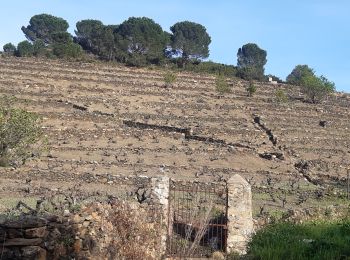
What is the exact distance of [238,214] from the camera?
13.2 m

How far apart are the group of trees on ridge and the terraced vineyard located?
37.1 feet

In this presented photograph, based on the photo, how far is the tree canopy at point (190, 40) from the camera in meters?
86.5

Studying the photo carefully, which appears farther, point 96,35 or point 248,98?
point 96,35

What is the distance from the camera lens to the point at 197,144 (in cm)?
3462

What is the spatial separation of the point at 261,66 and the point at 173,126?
60.3 metres

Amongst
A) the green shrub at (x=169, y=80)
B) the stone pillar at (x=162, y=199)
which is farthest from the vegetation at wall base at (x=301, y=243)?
the green shrub at (x=169, y=80)

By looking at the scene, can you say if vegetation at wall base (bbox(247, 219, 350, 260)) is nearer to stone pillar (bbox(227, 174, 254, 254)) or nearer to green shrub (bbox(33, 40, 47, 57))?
stone pillar (bbox(227, 174, 254, 254))

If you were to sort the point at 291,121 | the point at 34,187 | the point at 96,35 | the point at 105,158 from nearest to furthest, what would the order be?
1. the point at 34,187
2. the point at 105,158
3. the point at 291,121
4. the point at 96,35

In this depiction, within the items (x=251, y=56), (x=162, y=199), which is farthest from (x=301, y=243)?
(x=251, y=56)

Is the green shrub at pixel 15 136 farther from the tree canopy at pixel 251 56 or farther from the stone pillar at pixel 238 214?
the tree canopy at pixel 251 56

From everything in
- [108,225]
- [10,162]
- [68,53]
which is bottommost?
[10,162]

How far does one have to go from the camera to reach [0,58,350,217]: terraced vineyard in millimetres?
24359

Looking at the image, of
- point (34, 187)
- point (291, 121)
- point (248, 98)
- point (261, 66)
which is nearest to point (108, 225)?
point (34, 187)

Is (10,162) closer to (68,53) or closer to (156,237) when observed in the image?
(156,237)
